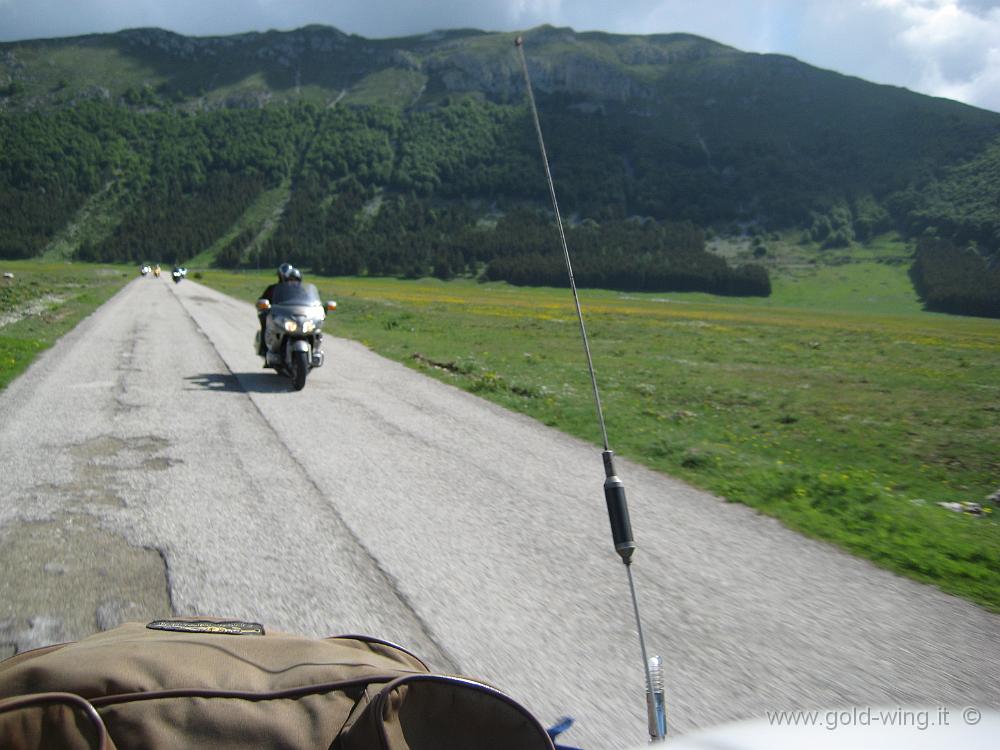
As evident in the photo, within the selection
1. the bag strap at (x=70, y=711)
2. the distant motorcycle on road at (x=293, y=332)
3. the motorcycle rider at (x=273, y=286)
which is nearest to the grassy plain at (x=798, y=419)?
the distant motorcycle on road at (x=293, y=332)

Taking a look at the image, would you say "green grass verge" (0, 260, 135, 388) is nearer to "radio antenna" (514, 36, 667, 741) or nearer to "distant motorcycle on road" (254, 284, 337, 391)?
"distant motorcycle on road" (254, 284, 337, 391)

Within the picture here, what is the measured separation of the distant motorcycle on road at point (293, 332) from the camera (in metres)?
13.3

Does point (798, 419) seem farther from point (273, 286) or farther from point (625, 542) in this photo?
point (625, 542)

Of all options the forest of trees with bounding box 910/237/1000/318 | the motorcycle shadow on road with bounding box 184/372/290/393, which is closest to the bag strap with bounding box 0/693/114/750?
the motorcycle shadow on road with bounding box 184/372/290/393

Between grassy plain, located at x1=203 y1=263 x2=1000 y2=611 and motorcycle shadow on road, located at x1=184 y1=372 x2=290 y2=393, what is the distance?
3599mm

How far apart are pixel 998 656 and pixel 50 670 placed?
4.60 meters

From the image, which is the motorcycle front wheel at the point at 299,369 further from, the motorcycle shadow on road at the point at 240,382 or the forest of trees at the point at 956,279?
the forest of trees at the point at 956,279

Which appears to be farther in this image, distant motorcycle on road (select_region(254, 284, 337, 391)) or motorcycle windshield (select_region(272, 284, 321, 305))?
motorcycle windshield (select_region(272, 284, 321, 305))

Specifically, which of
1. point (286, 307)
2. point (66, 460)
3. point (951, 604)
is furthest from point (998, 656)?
point (286, 307)

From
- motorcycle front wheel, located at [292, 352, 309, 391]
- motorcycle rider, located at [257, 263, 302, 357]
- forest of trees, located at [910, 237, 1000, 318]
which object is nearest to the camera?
motorcycle front wheel, located at [292, 352, 309, 391]

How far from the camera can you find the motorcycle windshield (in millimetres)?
14312

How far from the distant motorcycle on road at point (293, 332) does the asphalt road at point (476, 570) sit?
140 inches

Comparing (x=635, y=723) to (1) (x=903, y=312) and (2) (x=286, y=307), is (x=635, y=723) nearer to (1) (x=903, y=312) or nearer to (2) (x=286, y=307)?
(2) (x=286, y=307)

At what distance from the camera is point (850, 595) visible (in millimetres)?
5051
